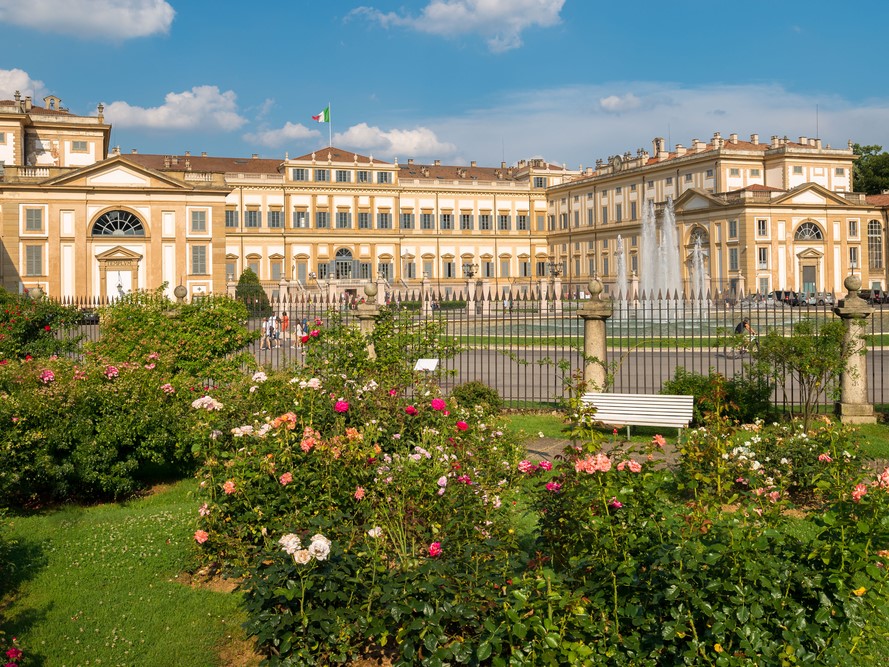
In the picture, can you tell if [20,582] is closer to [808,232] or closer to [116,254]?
[116,254]

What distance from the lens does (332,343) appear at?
8.73 m

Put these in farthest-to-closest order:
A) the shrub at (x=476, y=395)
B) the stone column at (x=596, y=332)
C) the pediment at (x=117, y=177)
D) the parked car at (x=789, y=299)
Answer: the pediment at (x=117, y=177), the parked car at (x=789, y=299), the stone column at (x=596, y=332), the shrub at (x=476, y=395)

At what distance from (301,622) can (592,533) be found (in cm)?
153

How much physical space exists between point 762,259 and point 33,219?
40.1m

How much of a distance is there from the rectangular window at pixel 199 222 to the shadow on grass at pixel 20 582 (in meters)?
38.8

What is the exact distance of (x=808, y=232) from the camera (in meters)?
52.3

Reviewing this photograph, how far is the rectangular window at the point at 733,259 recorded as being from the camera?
51.0 m

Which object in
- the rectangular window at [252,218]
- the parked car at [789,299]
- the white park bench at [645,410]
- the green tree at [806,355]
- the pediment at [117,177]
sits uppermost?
the rectangular window at [252,218]

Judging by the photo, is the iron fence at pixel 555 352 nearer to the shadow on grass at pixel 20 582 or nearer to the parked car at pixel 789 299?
the parked car at pixel 789 299

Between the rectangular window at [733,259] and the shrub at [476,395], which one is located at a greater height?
the rectangular window at [733,259]

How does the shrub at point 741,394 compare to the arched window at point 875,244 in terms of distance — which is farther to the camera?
the arched window at point 875,244

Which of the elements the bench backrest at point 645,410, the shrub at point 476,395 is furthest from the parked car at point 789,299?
the bench backrest at point 645,410

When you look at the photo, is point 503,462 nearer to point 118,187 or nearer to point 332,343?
point 332,343

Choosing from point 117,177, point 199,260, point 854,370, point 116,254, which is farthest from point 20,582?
point 117,177
